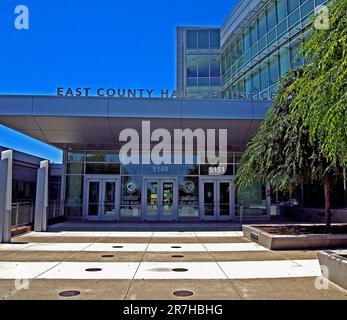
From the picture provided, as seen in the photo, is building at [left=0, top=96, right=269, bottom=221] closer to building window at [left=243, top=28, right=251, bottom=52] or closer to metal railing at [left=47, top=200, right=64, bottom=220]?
metal railing at [left=47, top=200, right=64, bottom=220]

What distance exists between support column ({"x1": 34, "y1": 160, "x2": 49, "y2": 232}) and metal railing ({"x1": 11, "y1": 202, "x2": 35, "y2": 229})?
407 millimetres

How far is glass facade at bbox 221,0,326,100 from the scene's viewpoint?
64.4 ft

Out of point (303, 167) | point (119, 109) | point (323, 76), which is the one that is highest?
point (119, 109)

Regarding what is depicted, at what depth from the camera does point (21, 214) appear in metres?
14.5

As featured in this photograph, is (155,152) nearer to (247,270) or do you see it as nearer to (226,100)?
(226,100)

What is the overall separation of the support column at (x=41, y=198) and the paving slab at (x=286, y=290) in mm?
10819

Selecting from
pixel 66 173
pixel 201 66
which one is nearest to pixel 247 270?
pixel 66 173

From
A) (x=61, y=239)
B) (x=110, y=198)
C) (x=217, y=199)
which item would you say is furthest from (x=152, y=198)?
(x=61, y=239)

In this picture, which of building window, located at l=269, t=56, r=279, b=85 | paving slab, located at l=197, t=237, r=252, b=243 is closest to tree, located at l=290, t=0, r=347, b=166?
paving slab, located at l=197, t=237, r=252, b=243

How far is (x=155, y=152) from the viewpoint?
2194cm

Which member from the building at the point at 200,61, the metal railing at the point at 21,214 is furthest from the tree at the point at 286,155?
the building at the point at 200,61

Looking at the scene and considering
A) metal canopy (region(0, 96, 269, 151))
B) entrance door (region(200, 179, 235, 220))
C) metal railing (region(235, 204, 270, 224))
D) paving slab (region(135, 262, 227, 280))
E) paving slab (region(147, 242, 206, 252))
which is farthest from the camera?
metal railing (region(235, 204, 270, 224))

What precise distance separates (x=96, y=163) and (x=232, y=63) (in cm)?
1443

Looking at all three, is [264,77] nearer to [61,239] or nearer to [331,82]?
[61,239]
